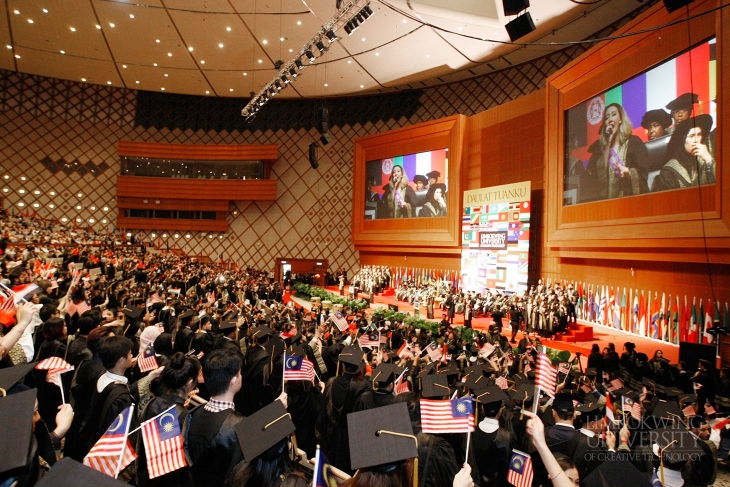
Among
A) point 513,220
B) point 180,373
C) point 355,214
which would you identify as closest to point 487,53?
point 513,220

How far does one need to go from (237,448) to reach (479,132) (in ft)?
61.1

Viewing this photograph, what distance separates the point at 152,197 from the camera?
82.3ft

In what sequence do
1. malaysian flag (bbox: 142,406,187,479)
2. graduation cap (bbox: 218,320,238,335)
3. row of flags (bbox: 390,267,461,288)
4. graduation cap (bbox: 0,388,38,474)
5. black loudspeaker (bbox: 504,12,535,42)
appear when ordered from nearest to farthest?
1. graduation cap (bbox: 0,388,38,474)
2. malaysian flag (bbox: 142,406,187,479)
3. graduation cap (bbox: 218,320,238,335)
4. black loudspeaker (bbox: 504,12,535,42)
5. row of flags (bbox: 390,267,461,288)

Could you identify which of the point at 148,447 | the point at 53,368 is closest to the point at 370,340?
the point at 53,368

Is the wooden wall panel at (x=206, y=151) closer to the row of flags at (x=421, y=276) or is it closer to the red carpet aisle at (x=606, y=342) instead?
the row of flags at (x=421, y=276)

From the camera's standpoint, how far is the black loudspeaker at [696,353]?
8580 mm

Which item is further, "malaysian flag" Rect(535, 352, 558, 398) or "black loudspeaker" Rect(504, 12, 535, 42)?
"black loudspeaker" Rect(504, 12, 535, 42)

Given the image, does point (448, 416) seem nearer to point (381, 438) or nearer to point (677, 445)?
point (381, 438)

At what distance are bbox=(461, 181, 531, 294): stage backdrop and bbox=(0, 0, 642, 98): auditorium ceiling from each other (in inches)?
213

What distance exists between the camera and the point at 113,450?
7.67 ft

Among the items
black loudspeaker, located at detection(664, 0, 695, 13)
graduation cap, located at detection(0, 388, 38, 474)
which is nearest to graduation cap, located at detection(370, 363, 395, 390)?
graduation cap, located at detection(0, 388, 38, 474)

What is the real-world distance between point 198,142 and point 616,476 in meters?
28.2

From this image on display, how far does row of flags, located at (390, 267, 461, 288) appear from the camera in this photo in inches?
758

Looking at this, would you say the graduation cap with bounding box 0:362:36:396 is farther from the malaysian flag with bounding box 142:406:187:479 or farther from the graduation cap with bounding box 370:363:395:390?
the graduation cap with bounding box 370:363:395:390
